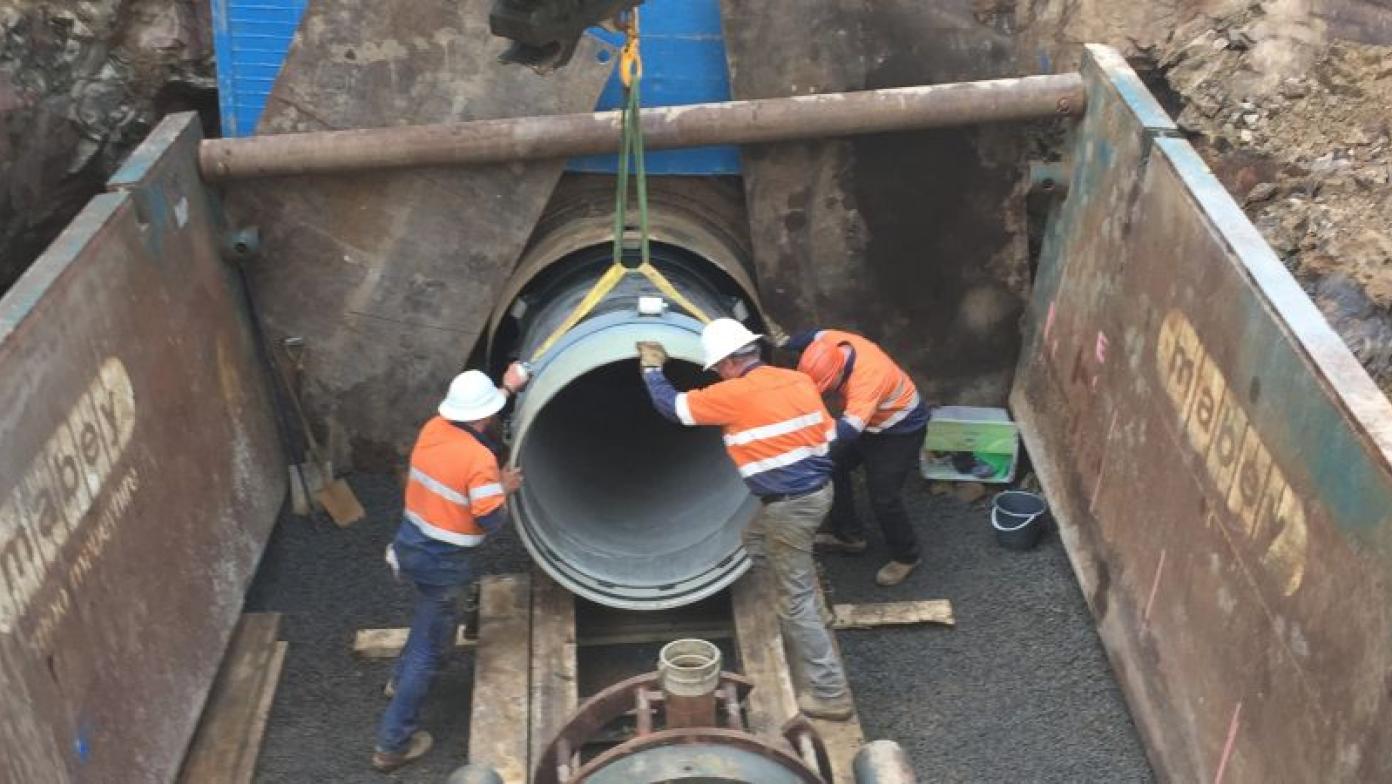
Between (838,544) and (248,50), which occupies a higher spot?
(248,50)

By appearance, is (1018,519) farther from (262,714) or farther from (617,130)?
(262,714)

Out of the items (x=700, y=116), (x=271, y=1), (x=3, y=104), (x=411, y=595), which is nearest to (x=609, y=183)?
(x=700, y=116)

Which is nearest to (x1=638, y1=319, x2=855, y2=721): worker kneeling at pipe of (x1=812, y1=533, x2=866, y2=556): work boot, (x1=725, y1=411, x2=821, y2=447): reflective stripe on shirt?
(x1=725, y1=411, x2=821, y2=447): reflective stripe on shirt

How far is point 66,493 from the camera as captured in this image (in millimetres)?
4328

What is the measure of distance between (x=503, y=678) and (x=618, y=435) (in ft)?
6.08

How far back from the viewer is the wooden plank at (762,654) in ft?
17.1

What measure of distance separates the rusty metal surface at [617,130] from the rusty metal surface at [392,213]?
0.57ft

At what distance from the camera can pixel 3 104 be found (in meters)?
5.94

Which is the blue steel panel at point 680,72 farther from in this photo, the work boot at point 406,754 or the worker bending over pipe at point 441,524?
the work boot at point 406,754

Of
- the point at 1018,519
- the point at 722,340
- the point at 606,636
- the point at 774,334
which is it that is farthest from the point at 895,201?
the point at 606,636

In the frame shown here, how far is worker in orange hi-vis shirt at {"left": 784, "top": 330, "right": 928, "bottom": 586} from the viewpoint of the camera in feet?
19.1

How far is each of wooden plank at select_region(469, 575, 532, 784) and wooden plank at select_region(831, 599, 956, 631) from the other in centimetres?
136

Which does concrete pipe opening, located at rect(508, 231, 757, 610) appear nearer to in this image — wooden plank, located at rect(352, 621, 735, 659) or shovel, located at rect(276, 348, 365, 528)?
wooden plank, located at rect(352, 621, 735, 659)

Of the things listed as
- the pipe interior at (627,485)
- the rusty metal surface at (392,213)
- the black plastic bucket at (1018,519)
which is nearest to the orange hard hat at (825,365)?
the pipe interior at (627,485)
